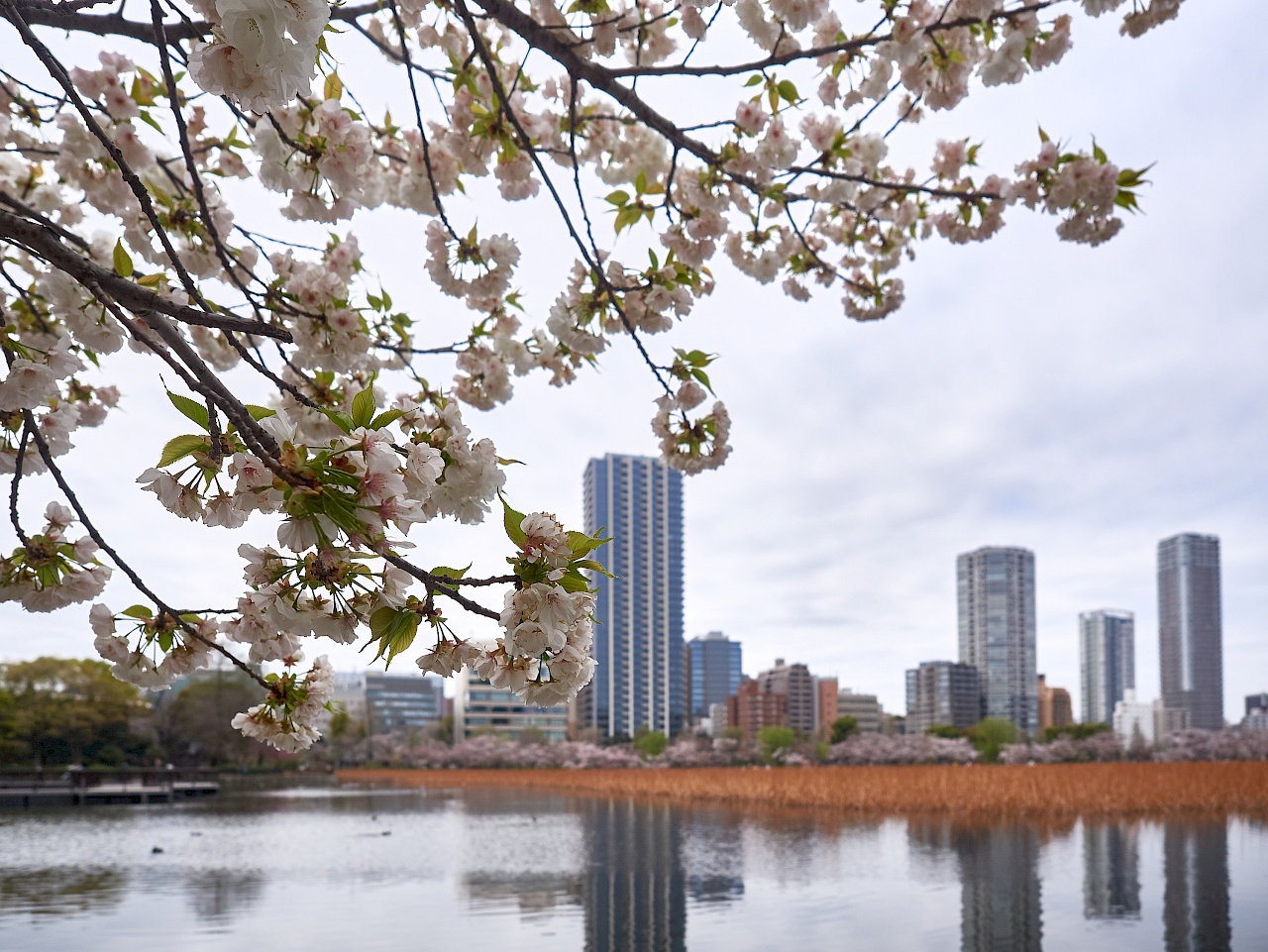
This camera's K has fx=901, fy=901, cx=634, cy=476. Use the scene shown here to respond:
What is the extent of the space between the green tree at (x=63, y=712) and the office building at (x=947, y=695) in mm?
83518

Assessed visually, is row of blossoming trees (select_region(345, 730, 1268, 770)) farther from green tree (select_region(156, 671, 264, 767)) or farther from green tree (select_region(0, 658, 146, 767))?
green tree (select_region(0, 658, 146, 767))

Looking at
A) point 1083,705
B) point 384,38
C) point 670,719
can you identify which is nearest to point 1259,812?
point 384,38

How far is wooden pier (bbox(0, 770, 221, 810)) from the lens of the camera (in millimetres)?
22047

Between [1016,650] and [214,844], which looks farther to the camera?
[1016,650]

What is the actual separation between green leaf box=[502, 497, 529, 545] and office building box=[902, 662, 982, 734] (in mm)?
107332

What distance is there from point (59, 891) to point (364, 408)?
390 inches

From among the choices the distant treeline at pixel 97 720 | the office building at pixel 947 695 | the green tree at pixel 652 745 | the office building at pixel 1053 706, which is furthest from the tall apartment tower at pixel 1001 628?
the distant treeline at pixel 97 720

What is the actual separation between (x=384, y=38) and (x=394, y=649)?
3629mm

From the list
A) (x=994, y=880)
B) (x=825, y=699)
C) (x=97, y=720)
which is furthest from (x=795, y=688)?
(x=994, y=880)

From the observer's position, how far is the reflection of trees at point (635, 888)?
6797 millimetres

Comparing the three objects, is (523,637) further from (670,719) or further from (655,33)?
(670,719)

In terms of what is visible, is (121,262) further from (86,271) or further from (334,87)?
(334,87)

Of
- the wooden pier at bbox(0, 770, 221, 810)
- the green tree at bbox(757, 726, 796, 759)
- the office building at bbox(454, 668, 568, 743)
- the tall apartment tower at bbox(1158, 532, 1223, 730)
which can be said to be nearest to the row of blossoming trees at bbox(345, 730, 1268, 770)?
the green tree at bbox(757, 726, 796, 759)

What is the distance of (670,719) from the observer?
108375mm
